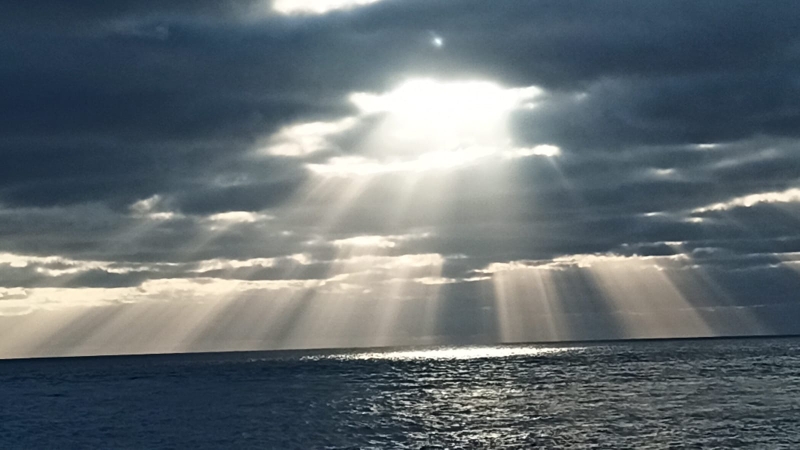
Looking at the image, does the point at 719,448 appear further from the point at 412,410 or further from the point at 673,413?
the point at 412,410

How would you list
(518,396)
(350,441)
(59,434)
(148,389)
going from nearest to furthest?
(350,441)
(59,434)
(518,396)
(148,389)

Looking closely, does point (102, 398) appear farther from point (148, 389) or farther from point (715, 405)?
point (715, 405)

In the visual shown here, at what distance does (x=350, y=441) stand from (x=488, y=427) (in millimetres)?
11752

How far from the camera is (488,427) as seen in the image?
71.8 meters

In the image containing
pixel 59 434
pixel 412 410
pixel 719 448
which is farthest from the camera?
pixel 412 410

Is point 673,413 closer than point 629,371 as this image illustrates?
Yes

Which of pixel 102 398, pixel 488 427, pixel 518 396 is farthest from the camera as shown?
pixel 102 398

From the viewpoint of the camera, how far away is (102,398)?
123438 mm

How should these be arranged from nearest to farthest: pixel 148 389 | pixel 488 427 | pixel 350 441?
pixel 350 441 < pixel 488 427 < pixel 148 389

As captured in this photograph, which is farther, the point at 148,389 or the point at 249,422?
the point at 148,389

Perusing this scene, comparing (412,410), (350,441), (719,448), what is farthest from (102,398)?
(719,448)

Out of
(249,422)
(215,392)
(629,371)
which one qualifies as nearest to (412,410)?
(249,422)

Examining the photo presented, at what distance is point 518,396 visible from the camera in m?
100

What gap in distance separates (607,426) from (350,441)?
18.8 m
